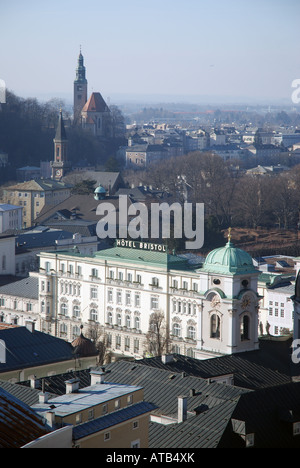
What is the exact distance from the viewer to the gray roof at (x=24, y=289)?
53125 mm

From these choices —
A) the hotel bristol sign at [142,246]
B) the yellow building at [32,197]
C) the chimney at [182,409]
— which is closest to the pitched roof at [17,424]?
the chimney at [182,409]

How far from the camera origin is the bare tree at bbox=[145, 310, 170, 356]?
148 feet

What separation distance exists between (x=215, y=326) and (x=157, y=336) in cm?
902

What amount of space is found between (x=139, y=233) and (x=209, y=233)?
6030mm

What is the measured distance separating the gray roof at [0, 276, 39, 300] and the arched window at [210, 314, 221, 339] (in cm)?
1659

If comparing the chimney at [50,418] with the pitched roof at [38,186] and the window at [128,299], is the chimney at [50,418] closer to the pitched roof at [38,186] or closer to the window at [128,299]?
the window at [128,299]

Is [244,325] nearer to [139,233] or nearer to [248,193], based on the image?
[139,233]

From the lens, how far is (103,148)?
150 metres

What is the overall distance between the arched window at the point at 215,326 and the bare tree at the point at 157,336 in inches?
273

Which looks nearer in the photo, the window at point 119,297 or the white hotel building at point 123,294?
the white hotel building at point 123,294

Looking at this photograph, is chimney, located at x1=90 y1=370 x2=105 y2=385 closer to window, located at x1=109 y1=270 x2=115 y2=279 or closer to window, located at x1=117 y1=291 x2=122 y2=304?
window, located at x1=117 y1=291 x2=122 y2=304

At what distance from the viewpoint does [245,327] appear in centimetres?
3712

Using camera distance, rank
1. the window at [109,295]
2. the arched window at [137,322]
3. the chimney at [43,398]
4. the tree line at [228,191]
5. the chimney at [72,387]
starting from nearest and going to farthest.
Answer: the chimney at [43,398] < the chimney at [72,387] < the arched window at [137,322] < the window at [109,295] < the tree line at [228,191]

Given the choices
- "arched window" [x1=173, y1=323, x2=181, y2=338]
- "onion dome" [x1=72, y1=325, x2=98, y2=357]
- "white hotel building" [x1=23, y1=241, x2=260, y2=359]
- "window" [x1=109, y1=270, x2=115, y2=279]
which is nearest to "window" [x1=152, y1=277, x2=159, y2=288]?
"white hotel building" [x1=23, y1=241, x2=260, y2=359]
